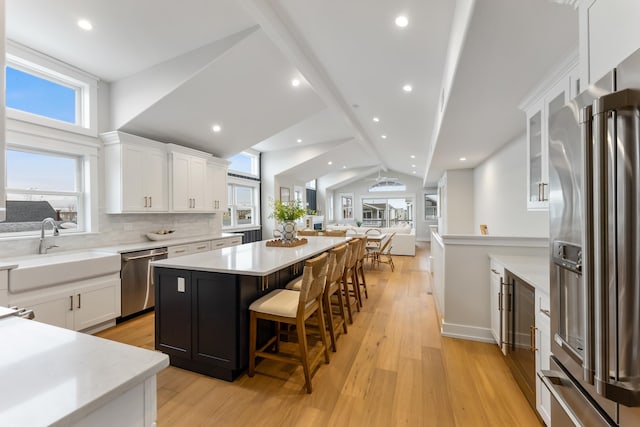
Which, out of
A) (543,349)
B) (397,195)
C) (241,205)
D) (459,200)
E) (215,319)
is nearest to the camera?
(543,349)

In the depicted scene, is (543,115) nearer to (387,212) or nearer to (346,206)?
(387,212)

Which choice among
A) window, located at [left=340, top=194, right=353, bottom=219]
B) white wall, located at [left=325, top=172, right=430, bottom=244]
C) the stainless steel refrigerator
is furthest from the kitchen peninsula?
window, located at [left=340, top=194, right=353, bottom=219]

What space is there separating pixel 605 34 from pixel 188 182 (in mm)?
4654

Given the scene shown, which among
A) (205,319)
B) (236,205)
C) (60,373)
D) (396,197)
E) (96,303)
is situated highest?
(396,197)

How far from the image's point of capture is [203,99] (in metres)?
3.71

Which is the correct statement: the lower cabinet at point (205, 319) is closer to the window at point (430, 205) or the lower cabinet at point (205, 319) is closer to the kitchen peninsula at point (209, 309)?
the kitchen peninsula at point (209, 309)

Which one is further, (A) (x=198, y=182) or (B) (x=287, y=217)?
(A) (x=198, y=182)

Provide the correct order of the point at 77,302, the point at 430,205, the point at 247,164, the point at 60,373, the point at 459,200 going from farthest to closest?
the point at 430,205, the point at 247,164, the point at 459,200, the point at 77,302, the point at 60,373

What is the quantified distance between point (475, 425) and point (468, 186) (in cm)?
585

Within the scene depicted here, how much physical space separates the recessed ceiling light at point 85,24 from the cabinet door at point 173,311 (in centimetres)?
244

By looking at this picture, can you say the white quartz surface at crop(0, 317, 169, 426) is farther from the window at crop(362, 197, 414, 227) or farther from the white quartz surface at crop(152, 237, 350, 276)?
the window at crop(362, 197, 414, 227)

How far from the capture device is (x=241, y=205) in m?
7.39

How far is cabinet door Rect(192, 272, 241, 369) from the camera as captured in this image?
6.63ft

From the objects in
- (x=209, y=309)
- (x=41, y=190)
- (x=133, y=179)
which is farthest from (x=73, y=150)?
(x=209, y=309)
